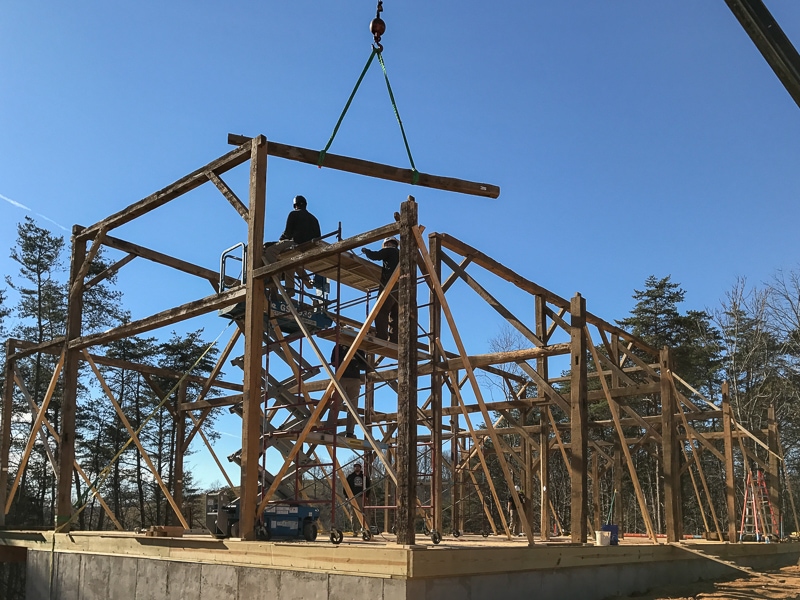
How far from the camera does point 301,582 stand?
9219mm

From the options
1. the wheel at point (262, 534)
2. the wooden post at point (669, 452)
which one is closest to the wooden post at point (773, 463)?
the wooden post at point (669, 452)

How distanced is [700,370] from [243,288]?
35.4 metres

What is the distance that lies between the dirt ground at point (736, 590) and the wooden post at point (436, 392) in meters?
2.89

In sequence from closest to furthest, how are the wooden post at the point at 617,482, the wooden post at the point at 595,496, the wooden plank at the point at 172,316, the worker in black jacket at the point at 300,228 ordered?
the wooden plank at the point at 172,316 → the worker in black jacket at the point at 300,228 → the wooden post at the point at 595,496 → the wooden post at the point at 617,482

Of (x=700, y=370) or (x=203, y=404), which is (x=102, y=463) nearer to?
(x=203, y=404)

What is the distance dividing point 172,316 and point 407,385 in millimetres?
5746

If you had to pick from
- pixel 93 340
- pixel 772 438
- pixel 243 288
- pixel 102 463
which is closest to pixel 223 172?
pixel 243 288

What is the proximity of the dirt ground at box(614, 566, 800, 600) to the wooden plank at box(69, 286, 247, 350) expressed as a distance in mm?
7155

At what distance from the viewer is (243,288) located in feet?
38.5

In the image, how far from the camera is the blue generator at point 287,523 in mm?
10734

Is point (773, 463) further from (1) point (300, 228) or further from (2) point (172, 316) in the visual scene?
(2) point (172, 316)

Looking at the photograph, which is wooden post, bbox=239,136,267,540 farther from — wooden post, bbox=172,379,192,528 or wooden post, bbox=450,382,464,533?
wooden post, bbox=450,382,464,533

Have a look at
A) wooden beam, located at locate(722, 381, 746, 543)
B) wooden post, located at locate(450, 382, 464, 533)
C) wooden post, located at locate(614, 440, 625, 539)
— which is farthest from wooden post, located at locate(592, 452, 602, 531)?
wooden beam, located at locate(722, 381, 746, 543)

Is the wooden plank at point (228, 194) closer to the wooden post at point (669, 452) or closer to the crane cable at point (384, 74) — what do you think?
the crane cable at point (384, 74)
